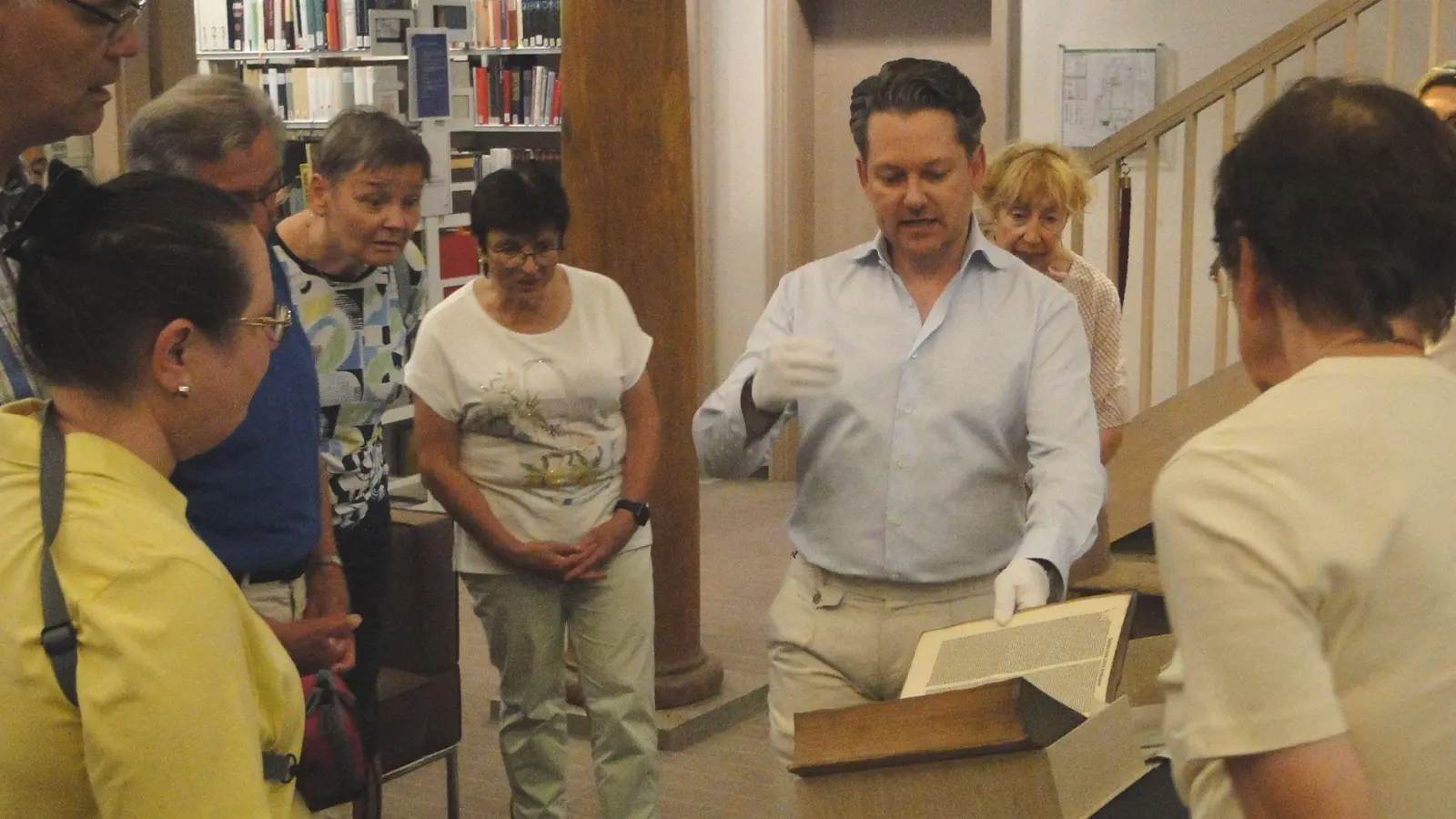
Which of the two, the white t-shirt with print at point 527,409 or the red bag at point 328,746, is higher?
the white t-shirt with print at point 527,409

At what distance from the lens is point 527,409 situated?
9.90ft

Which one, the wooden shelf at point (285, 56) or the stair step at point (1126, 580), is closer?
the stair step at point (1126, 580)

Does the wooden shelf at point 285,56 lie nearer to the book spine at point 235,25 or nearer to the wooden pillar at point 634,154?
the book spine at point 235,25

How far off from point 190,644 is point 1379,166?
969 millimetres

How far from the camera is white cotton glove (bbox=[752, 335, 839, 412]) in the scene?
2.13 m

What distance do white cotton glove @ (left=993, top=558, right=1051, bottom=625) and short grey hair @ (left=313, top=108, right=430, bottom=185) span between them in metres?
1.43

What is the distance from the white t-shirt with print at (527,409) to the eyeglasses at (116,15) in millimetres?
1511

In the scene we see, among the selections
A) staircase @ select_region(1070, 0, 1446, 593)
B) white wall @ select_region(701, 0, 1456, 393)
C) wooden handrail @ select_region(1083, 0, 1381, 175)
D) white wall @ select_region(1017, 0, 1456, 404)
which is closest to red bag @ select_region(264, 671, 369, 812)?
staircase @ select_region(1070, 0, 1446, 593)

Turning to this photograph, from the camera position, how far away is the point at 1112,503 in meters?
5.04

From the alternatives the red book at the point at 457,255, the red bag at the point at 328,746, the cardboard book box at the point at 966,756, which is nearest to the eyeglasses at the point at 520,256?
the red bag at the point at 328,746

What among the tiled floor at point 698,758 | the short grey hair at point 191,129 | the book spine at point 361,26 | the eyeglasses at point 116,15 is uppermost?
the book spine at point 361,26

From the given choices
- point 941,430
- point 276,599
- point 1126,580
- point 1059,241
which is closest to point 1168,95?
point 1126,580

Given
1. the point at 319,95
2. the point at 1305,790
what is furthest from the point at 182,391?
the point at 319,95

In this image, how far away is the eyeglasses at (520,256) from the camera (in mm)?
3035
